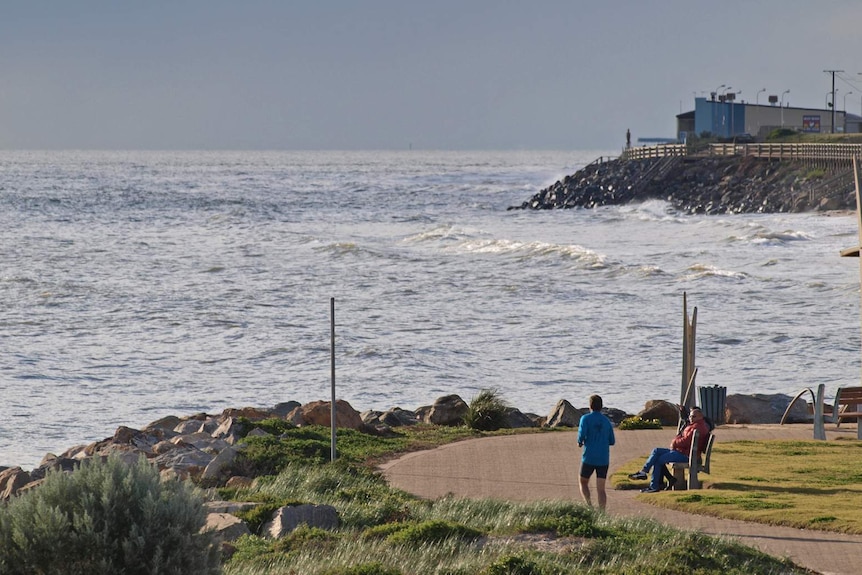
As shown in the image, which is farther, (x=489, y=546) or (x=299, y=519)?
(x=299, y=519)

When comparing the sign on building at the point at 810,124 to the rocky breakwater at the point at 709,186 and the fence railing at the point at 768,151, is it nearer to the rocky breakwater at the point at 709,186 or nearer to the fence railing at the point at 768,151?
the fence railing at the point at 768,151

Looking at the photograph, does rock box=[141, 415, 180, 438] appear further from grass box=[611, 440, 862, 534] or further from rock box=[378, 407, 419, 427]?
grass box=[611, 440, 862, 534]

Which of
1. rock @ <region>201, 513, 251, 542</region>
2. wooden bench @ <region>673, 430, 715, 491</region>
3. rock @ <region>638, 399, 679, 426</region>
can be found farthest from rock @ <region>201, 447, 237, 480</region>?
rock @ <region>638, 399, 679, 426</region>

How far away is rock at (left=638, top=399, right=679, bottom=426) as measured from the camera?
19297mm

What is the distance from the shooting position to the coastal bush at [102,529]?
7.30 meters

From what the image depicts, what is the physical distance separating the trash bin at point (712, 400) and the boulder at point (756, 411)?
2.75ft

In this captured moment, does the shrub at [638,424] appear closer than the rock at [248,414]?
Yes

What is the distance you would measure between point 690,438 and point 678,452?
0.24 meters

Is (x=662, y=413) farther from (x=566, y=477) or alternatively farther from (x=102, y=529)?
(x=102, y=529)

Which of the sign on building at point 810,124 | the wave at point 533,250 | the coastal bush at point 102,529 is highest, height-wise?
the sign on building at point 810,124

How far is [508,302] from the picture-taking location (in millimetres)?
35219

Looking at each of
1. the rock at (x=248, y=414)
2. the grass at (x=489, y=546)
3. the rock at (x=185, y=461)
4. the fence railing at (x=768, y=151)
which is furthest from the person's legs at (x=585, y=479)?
the fence railing at (x=768, y=151)

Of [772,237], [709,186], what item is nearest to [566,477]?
[772,237]

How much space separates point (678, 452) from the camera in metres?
13.8
